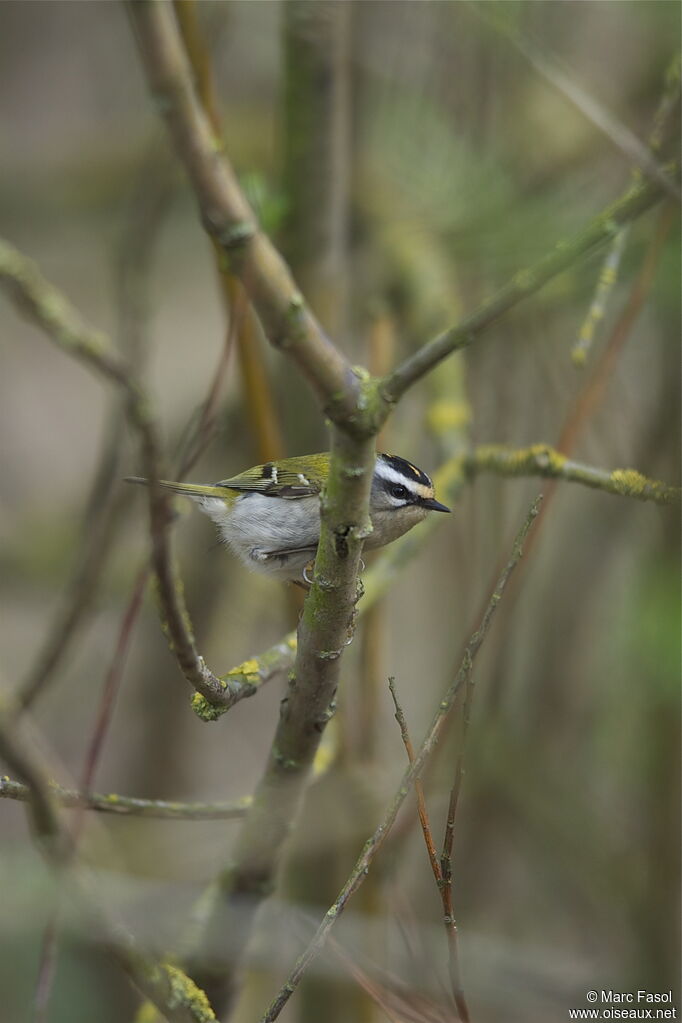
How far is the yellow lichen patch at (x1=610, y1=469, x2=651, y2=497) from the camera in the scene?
5.75 feet

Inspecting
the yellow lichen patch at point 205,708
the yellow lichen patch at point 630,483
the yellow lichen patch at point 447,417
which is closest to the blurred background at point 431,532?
the yellow lichen patch at point 447,417

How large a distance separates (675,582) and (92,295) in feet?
11.8

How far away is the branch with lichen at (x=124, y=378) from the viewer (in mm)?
1107

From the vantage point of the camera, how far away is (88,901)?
1223 mm

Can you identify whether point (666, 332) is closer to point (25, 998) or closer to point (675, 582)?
point (675, 582)

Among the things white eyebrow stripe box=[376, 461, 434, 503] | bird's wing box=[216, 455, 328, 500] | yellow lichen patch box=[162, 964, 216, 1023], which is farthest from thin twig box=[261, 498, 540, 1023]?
bird's wing box=[216, 455, 328, 500]

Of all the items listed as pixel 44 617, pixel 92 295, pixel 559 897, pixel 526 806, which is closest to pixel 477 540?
pixel 526 806

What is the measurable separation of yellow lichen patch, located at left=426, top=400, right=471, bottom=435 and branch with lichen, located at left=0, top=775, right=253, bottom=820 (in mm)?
1479

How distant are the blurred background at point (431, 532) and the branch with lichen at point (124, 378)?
101 centimetres

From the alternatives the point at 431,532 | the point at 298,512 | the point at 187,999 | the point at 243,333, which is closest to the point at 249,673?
the point at 187,999

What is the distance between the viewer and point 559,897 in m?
4.27

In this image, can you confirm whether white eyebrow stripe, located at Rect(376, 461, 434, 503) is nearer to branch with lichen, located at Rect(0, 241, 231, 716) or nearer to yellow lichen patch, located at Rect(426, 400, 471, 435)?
yellow lichen patch, located at Rect(426, 400, 471, 435)

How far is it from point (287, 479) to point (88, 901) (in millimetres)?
1402

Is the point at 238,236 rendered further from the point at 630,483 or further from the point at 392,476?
the point at 392,476
